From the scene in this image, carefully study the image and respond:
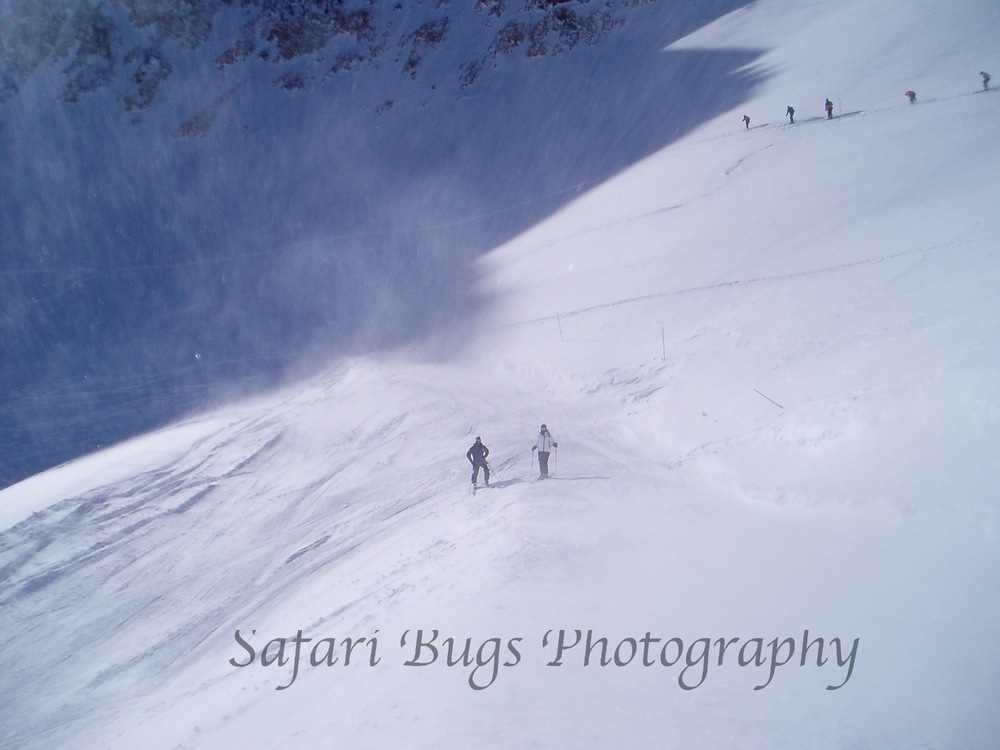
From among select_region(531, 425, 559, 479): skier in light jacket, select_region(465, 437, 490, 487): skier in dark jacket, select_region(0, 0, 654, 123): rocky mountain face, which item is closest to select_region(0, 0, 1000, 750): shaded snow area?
select_region(531, 425, 559, 479): skier in light jacket

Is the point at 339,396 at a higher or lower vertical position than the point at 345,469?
higher

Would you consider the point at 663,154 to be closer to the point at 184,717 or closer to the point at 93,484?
the point at 93,484

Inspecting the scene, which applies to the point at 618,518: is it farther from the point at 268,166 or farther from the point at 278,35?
the point at 278,35

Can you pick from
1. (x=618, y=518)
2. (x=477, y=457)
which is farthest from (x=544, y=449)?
(x=618, y=518)

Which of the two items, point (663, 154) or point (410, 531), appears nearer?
point (410, 531)

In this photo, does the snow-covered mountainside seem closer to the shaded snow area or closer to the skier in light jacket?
the shaded snow area

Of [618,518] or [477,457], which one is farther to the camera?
[477,457]

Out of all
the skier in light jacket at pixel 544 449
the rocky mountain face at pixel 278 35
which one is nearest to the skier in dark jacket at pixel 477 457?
the skier in light jacket at pixel 544 449

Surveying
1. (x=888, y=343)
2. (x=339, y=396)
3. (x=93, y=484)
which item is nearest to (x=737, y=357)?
(x=888, y=343)
